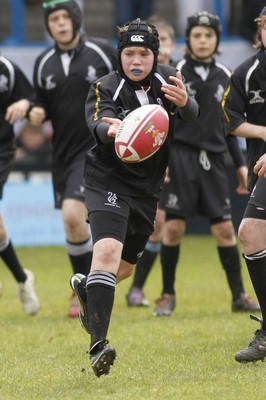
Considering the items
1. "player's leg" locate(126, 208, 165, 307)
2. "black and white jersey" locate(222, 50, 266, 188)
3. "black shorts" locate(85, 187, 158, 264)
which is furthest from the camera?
"player's leg" locate(126, 208, 165, 307)

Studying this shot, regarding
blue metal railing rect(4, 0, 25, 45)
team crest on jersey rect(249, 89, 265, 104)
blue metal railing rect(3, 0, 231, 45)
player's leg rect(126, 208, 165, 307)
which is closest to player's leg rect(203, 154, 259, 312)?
player's leg rect(126, 208, 165, 307)

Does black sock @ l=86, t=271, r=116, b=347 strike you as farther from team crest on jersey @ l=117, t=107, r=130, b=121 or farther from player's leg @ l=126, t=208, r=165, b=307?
player's leg @ l=126, t=208, r=165, b=307

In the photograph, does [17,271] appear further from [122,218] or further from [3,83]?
[122,218]

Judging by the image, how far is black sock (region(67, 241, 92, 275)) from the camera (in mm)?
8945

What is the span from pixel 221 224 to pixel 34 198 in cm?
592

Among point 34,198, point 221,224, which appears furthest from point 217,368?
point 34,198

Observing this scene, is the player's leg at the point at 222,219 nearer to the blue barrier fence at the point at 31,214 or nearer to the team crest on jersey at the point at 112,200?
the team crest on jersey at the point at 112,200

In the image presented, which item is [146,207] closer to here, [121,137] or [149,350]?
[121,137]

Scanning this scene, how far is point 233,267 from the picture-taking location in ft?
30.1

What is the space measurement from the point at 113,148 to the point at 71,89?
9.19 ft

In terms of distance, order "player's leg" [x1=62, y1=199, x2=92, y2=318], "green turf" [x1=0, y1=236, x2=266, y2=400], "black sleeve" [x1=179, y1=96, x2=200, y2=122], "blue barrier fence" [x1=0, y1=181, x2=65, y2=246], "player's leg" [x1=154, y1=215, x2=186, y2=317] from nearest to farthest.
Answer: "green turf" [x1=0, y1=236, x2=266, y2=400] → "black sleeve" [x1=179, y1=96, x2=200, y2=122] → "player's leg" [x1=62, y1=199, x2=92, y2=318] → "player's leg" [x1=154, y1=215, x2=186, y2=317] → "blue barrier fence" [x1=0, y1=181, x2=65, y2=246]

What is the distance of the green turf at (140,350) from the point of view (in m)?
5.71

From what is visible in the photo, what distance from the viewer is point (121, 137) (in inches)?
232

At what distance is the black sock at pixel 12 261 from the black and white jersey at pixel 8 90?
2.63 ft
